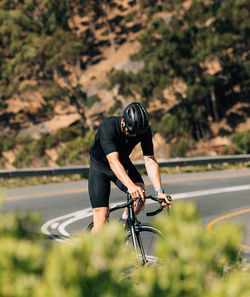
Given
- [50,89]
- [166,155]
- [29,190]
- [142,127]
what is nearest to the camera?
[142,127]

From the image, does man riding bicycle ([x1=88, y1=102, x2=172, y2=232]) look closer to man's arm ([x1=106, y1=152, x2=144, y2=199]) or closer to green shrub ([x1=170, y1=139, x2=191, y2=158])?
man's arm ([x1=106, y1=152, x2=144, y2=199])

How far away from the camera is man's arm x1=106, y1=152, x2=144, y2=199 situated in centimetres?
449

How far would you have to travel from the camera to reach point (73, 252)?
1.21 m

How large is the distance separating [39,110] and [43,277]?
58.3 meters

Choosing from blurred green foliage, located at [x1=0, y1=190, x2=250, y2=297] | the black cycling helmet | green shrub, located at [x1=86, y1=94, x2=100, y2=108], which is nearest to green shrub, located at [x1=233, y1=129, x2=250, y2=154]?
green shrub, located at [x1=86, y1=94, x2=100, y2=108]

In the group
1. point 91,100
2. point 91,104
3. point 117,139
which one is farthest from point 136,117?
point 91,100

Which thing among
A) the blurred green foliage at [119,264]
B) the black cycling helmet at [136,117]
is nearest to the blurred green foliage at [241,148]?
the black cycling helmet at [136,117]

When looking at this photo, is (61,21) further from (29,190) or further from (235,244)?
(235,244)

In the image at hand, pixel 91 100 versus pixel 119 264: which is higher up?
pixel 91 100

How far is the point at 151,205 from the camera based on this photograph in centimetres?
1266

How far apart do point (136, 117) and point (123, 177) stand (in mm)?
582

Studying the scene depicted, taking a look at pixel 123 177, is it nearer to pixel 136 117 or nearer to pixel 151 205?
pixel 136 117

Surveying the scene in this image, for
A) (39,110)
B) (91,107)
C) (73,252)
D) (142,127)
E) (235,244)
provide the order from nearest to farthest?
1. (73,252)
2. (235,244)
3. (142,127)
4. (91,107)
5. (39,110)

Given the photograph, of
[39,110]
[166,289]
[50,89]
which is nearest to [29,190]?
[166,289]
